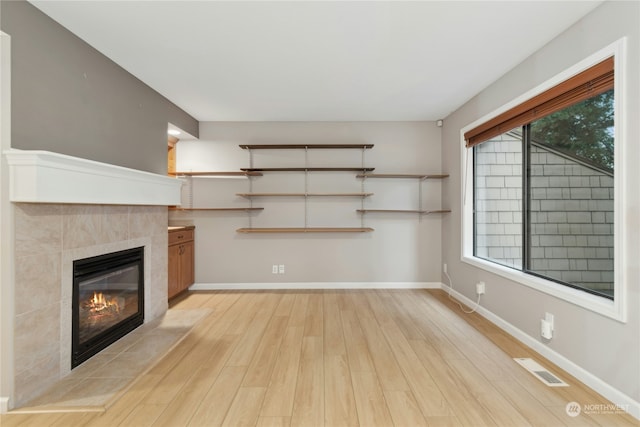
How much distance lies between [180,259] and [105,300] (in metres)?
1.48

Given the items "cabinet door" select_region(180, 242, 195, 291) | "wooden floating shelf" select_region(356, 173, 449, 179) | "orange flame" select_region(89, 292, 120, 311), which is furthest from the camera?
"wooden floating shelf" select_region(356, 173, 449, 179)

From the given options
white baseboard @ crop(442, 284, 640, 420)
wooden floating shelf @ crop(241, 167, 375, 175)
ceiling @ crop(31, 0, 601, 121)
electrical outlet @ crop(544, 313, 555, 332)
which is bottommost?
white baseboard @ crop(442, 284, 640, 420)

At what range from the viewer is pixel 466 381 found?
215 cm

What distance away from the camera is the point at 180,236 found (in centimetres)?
415

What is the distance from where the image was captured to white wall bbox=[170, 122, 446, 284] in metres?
4.62

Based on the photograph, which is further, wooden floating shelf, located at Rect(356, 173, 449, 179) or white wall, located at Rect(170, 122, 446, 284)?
white wall, located at Rect(170, 122, 446, 284)

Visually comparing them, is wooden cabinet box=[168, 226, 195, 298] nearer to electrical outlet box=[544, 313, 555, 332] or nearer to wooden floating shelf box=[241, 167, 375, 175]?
wooden floating shelf box=[241, 167, 375, 175]

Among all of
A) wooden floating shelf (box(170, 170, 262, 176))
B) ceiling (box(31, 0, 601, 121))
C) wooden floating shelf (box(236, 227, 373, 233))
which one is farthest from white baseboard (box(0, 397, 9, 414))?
wooden floating shelf (box(170, 170, 262, 176))

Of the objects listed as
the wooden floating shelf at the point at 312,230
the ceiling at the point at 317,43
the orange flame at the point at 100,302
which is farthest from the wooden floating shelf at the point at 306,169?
the orange flame at the point at 100,302

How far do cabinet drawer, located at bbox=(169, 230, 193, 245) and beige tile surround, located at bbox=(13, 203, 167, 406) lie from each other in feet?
3.93

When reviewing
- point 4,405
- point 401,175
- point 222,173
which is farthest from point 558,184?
point 4,405

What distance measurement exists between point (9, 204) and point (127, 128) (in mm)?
1429

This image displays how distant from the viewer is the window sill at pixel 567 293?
1913mm

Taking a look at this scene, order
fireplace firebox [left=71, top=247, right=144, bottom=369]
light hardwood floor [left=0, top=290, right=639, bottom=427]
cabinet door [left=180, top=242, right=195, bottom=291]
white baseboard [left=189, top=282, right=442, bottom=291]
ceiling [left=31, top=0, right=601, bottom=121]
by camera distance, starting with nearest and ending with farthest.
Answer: light hardwood floor [left=0, top=290, right=639, bottom=427] < ceiling [left=31, top=0, right=601, bottom=121] < fireplace firebox [left=71, top=247, right=144, bottom=369] < cabinet door [left=180, top=242, right=195, bottom=291] < white baseboard [left=189, top=282, right=442, bottom=291]
